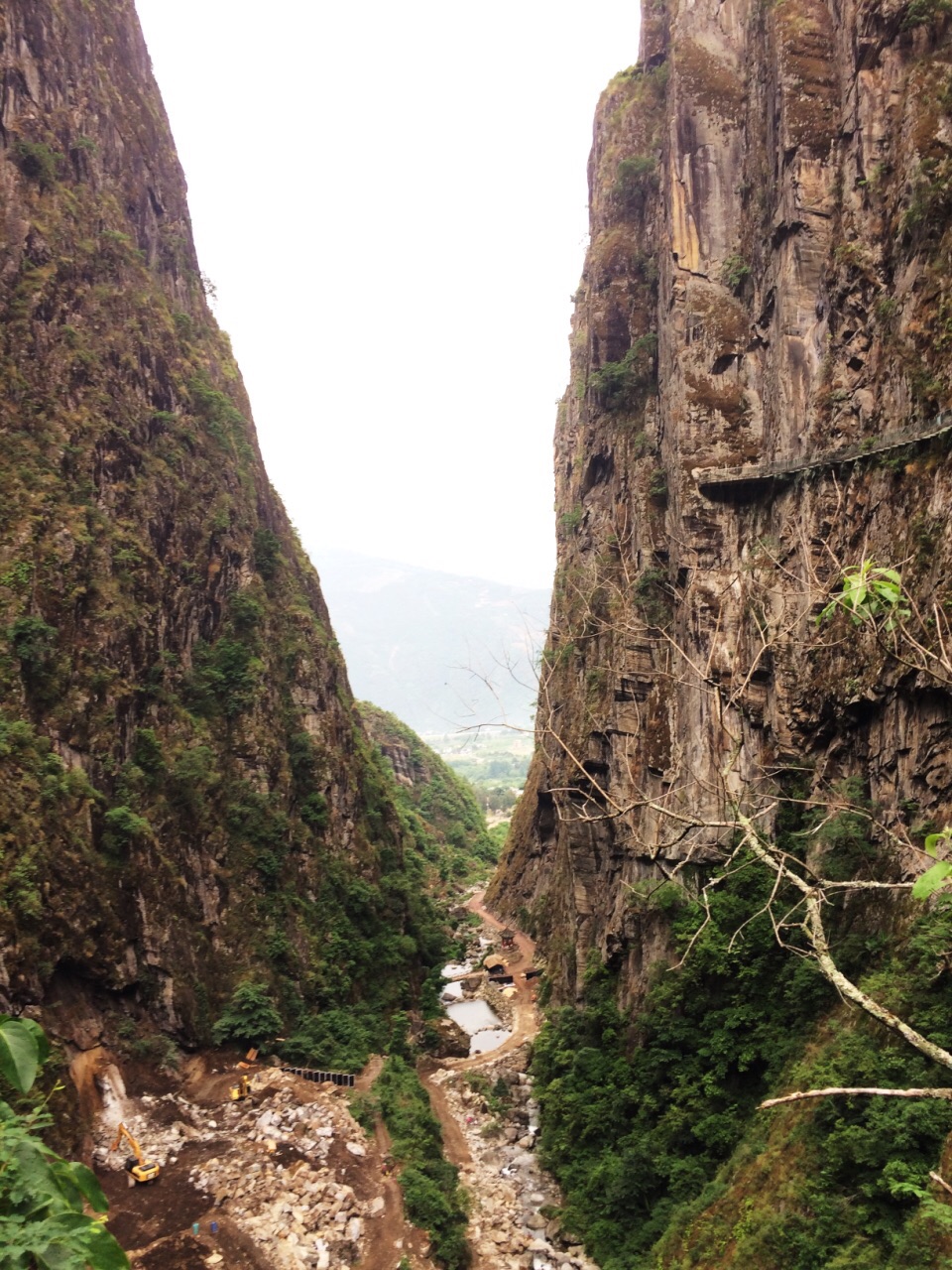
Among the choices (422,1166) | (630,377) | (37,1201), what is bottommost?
(422,1166)

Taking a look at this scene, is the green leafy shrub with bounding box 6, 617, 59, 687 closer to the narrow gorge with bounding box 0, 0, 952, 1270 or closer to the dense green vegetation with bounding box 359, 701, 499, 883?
the narrow gorge with bounding box 0, 0, 952, 1270

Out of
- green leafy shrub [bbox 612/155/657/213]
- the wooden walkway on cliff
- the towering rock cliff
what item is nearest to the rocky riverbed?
the towering rock cliff

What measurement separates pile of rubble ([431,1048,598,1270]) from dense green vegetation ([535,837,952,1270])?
84 cm

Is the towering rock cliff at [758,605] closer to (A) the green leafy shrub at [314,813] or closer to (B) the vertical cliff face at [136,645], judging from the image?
(A) the green leafy shrub at [314,813]

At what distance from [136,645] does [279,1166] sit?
19.0 metres

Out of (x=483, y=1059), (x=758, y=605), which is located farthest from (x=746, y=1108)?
(x=483, y=1059)

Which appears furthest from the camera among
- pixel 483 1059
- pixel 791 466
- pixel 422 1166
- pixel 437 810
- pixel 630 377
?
pixel 437 810

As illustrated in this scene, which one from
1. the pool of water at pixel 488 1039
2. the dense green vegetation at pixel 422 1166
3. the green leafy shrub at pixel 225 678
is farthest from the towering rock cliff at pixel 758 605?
the green leafy shrub at pixel 225 678

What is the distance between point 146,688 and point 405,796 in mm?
52291

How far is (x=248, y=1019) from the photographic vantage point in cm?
2784

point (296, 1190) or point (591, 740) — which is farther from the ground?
point (591, 740)

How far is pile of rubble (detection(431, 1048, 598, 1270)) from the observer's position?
21172 millimetres

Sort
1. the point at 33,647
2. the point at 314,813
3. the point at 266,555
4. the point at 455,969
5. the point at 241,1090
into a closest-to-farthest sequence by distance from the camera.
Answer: the point at 241,1090 < the point at 33,647 < the point at 314,813 < the point at 266,555 < the point at 455,969

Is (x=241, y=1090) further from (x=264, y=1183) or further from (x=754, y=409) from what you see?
(x=754, y=409)
